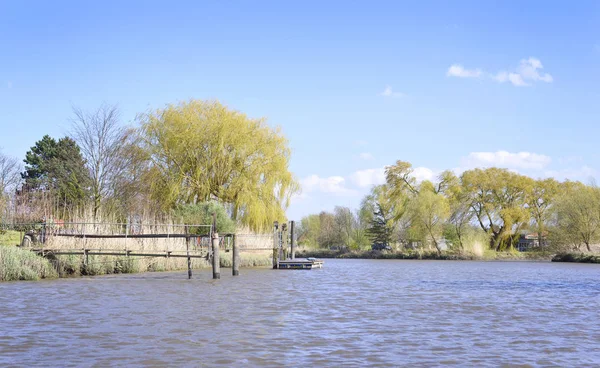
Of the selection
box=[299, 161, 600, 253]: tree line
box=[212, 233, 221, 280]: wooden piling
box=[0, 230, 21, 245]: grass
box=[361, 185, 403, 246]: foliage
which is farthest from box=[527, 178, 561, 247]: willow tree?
box=[0, 230, 21, 245]: grass

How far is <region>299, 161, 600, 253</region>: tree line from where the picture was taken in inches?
2162

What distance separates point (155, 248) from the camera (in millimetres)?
27031

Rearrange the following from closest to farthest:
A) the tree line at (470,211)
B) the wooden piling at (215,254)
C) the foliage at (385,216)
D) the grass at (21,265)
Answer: the grass at (21,265) < the wooden piling at (215,254) < the tree line at (470,211) < the foliage at (385,216)

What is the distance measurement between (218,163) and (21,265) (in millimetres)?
18424

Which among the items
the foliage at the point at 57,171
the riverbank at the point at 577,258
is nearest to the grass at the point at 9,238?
the foliage at the point at 57,171

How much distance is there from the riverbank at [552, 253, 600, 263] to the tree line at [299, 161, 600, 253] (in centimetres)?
133

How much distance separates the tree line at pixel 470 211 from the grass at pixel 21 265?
39454mm

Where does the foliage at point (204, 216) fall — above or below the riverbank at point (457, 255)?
above

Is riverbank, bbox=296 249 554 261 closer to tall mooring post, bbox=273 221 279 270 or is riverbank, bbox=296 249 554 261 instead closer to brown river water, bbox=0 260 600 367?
tall mooring post, bbox=273 221 279 270

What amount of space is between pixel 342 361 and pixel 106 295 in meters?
10.3

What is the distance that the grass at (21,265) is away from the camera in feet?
68.0

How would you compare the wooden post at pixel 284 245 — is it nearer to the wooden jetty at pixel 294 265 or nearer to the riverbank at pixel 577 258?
the wooden jetty at pixel 294 265

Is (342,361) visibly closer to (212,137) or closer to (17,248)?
(17,248)

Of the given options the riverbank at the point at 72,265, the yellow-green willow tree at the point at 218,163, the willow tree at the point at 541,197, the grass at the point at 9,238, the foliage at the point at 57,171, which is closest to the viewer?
the riverbank at the point at 72,265
